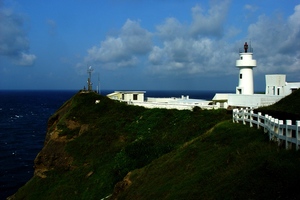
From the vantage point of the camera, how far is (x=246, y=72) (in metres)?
45.8

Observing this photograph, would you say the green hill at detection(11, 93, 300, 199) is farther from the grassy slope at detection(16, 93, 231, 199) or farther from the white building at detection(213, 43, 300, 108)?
the white building at detection(213, 43, 300, 108)

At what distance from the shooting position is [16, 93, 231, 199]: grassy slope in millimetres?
27672

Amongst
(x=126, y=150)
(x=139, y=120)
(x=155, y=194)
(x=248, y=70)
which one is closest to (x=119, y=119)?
(x=139, y=120)

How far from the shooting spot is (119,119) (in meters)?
39.2

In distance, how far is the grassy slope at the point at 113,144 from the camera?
2767 centimetres

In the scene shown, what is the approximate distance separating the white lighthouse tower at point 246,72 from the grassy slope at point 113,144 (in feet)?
39.8

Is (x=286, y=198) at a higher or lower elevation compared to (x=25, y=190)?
higher

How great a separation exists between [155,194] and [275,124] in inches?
239

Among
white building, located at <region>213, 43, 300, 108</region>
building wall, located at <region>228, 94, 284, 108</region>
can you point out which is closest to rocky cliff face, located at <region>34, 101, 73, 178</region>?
white building, located at <region>213, 43, 300, 108</region>

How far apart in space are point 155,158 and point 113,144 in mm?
8597

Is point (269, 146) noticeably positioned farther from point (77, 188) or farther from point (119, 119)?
point (119, 119)

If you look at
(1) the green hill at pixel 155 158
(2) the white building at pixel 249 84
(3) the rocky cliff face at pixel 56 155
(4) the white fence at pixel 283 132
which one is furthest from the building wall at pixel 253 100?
(4) the white fence at pixel 283 132

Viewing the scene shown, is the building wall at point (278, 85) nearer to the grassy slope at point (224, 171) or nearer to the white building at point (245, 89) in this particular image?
the white building at point (245, 89)

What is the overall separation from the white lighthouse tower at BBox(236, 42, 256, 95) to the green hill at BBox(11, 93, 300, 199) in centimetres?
1214
